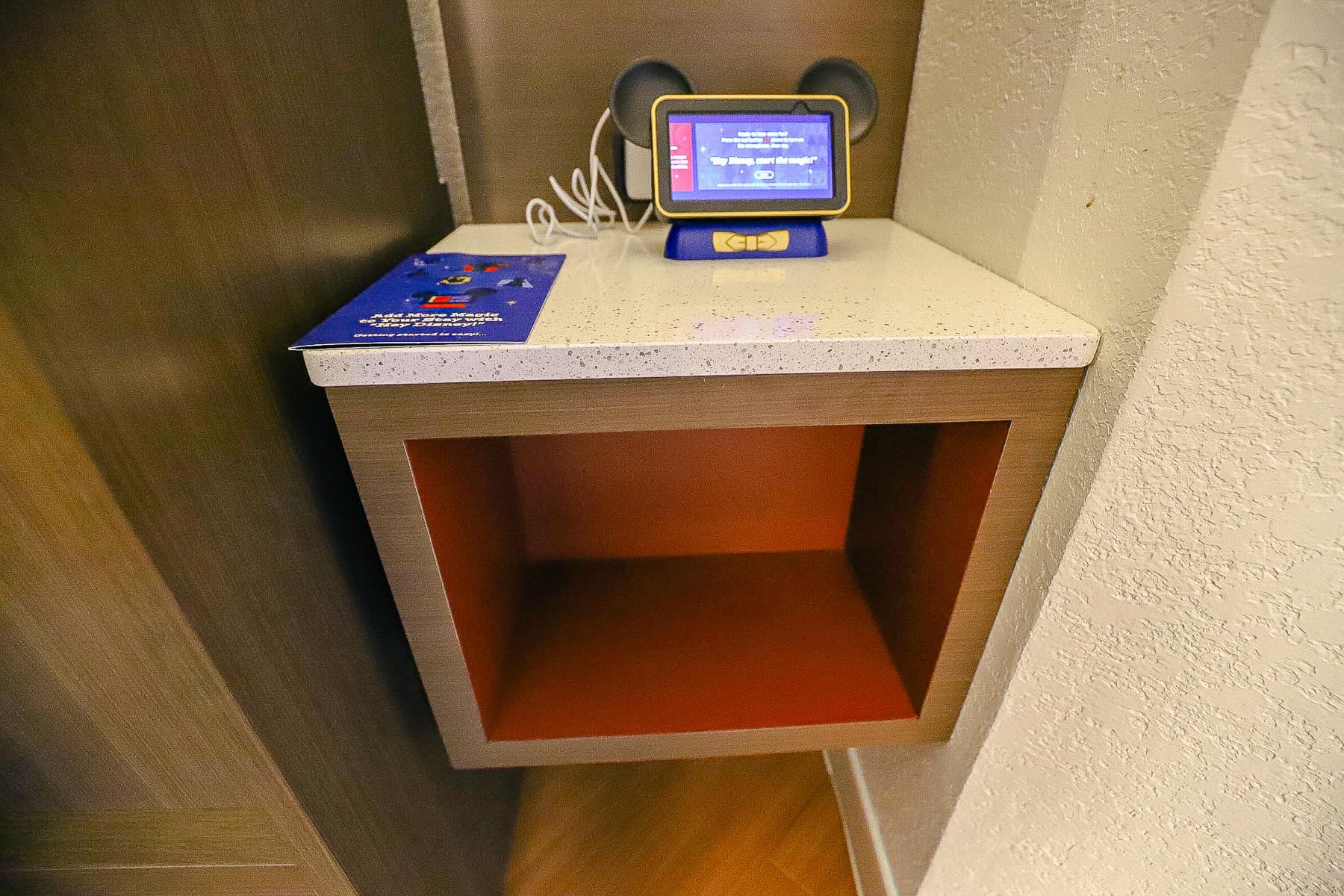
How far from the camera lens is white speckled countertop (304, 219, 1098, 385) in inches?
17.2

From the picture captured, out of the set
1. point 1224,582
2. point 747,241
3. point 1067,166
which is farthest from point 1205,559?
point 747,241

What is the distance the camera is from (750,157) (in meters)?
0.64

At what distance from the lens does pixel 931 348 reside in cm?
45

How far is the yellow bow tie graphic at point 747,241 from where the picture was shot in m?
0.65

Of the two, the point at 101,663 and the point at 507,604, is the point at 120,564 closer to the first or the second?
the point at 101,663

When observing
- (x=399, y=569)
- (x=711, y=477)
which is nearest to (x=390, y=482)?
(x=399, y=569)

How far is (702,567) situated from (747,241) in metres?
0.53

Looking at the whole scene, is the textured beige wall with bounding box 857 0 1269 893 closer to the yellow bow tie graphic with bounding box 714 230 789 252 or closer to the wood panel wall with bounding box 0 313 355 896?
the yellow bow tie graphic with bounding box 714 230 789 252

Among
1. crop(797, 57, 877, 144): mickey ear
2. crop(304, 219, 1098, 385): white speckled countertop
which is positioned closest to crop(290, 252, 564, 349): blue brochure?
crop(304, 219, 1098, 385): white speckled countertop

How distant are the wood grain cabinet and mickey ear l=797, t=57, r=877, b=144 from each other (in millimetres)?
134

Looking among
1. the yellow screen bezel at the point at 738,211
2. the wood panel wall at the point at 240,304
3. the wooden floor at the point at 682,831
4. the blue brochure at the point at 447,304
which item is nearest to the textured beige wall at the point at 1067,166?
the yellow screen bezel at the point at 738,211

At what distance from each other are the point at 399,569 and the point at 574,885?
2.43 ft

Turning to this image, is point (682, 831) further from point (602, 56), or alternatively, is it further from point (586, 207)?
point (602, 56)

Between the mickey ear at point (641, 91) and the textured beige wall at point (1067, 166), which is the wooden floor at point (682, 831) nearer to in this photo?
the textured beige wall at point (1067, 166)
